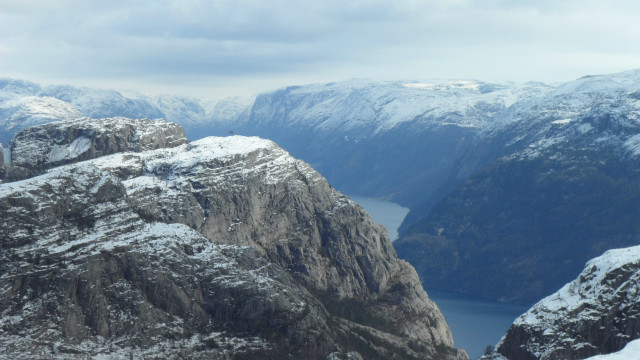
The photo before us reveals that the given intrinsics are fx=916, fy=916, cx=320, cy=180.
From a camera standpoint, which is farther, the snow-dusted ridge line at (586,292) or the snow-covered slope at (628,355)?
the snow-dusted ridge line at (586,292)

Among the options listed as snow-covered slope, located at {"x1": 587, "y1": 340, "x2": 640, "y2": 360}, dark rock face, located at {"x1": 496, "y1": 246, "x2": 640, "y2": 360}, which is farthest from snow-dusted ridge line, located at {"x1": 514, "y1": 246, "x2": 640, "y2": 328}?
snow-covered slope, located at {"x1": 587, "y1": 340, "x2": 640, "y2": 360}

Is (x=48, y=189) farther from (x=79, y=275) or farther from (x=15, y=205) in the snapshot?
(x=79, y=275)

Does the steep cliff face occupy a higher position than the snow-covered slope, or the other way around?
the snow-covered slope

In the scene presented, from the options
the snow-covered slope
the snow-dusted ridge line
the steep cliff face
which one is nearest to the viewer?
the snow-covered slope

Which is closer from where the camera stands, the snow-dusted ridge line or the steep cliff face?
the snow-dusted ridge line

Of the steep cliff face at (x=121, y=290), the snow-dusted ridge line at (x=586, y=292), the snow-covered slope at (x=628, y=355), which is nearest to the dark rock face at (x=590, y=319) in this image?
the snow-dusted ridge line at (x=586, y=292)

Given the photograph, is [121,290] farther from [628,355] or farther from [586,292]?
[628,355]

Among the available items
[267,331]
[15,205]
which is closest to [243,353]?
[267,331]

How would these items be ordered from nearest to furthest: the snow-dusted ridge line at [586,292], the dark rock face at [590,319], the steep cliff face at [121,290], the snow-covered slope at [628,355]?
the snow-covered slope at [628,355], the dark rock face at [590,319], the snow-dusted ridge line at [586,292], the steep cliff face at [121,290]

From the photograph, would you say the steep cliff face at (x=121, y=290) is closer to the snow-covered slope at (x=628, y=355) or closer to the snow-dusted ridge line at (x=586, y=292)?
the snow-dusted ridge line at (x=586, y=292)

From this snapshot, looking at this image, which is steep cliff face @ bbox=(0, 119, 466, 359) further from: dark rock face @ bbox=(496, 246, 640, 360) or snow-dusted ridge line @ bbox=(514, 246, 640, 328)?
snow-dusted ridge line @ bbox=(514, 246, 640, 328)
